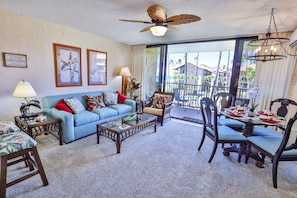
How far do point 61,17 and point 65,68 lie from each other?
3.62ft

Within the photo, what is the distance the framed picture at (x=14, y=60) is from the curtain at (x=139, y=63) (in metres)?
3.08

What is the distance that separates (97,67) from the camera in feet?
13.8

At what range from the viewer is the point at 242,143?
227cm

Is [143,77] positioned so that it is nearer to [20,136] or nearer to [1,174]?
[20,136]

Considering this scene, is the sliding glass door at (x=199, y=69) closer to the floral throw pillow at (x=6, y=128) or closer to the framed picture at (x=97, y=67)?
the framed picture at (x=97, y=67)

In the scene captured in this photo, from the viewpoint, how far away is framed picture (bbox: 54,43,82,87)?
130 inches

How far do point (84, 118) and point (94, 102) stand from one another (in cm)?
72

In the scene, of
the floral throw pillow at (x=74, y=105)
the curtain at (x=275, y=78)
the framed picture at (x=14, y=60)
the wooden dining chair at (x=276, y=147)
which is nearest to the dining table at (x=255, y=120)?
the wooden dining chair at (x=276, y=147)

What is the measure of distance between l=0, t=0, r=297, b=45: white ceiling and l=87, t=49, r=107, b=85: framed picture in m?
0.89

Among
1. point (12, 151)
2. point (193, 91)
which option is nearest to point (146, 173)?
point (12, 151)

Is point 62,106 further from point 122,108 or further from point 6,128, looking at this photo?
point 122,108

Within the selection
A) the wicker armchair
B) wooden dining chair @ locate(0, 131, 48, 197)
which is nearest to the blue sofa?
the wicker armchair

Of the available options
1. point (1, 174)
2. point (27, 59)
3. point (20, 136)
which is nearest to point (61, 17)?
point (27, 59)

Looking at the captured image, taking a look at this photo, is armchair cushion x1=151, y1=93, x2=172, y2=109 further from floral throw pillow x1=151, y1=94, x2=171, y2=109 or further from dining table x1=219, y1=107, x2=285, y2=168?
dining table x1=219, y1=107, x2=285, y2=168
